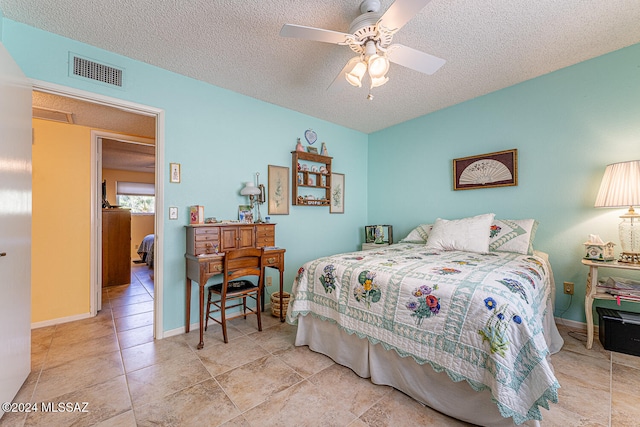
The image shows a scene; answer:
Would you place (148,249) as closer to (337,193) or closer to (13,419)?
(337,193)

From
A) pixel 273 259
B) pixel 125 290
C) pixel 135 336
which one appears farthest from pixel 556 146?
pixel 125 290

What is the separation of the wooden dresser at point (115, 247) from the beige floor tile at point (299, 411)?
13.2 feet

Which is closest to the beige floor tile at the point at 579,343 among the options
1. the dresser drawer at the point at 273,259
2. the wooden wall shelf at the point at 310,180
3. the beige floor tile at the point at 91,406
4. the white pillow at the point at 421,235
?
the white pillow at the point at 421,235

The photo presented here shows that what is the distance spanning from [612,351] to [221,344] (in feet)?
10.6

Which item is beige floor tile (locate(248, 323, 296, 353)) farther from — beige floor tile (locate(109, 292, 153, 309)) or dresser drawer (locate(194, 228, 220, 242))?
beige floor tile (locate(109, 292, 153, 309))

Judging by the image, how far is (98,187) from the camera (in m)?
3.15

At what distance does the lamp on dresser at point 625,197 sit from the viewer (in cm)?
205

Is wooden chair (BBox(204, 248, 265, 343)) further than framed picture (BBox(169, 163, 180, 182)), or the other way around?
framed picture (BBox(169, 163, 180, 182))

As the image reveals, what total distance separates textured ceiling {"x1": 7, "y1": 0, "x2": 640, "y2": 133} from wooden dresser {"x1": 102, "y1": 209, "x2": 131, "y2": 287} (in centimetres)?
296

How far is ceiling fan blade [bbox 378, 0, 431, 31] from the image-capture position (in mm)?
1362

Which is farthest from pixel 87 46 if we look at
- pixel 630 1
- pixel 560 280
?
pixel 560 280

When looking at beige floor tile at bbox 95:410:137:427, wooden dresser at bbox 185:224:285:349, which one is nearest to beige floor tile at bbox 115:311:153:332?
wooden dresser at bbox 185:224:285:349

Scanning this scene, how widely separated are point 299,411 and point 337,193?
9.63 feet

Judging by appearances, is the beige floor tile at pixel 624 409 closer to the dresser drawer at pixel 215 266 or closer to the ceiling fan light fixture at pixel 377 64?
the ceiling fan light fixture at pixel 377 64
